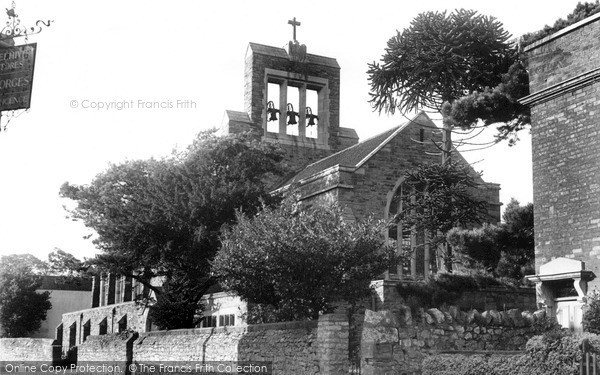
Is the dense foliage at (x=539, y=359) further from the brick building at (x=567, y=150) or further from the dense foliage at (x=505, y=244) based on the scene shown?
the dense foliage at (x=505, y=244)

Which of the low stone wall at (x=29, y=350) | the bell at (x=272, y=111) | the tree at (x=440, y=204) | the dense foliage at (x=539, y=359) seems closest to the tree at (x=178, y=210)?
the tree at (x=440, y=204)

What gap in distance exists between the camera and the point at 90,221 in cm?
3506

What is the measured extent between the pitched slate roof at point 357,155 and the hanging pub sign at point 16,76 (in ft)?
57.9

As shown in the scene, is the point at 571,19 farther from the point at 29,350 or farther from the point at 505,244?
the point at 29,350

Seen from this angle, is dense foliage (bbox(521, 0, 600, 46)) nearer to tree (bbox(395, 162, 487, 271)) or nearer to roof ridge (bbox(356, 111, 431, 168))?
tree (bbox(395, 162, 487, 271))

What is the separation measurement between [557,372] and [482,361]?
1787 mm

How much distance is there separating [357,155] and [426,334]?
21.7 m

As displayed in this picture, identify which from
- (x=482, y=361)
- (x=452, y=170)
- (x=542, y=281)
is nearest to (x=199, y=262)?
(x=452, y=170)

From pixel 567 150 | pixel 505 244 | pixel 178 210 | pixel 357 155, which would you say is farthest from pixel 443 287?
pixel 357 155

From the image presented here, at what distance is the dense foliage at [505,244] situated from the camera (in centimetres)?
2839

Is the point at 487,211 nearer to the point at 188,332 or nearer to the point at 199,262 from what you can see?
the point at 199,262

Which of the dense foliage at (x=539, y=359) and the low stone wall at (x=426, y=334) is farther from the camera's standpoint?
the low stone wall at (x=426, y=334)

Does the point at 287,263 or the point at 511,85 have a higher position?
the point at 511,85

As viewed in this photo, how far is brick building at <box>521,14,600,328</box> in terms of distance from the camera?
23.9m
